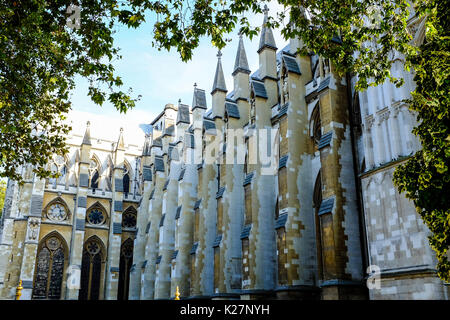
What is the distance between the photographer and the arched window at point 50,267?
32938 millimetres

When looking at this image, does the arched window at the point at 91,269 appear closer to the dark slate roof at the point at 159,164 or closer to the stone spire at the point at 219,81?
the dark slate roof at the point at 159,164

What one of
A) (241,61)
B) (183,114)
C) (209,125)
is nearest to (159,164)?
(183,114)

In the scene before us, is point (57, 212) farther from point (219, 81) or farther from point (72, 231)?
point (219, 81)

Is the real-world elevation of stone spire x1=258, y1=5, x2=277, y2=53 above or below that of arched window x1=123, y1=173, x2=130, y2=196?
above

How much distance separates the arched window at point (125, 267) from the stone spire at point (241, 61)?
19.5 meters

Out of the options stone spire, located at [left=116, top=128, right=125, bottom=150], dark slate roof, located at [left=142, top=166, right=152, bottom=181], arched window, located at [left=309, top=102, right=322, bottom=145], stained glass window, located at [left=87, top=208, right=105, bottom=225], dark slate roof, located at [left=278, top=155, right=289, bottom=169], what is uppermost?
stone spire, located at [left=116, top=128, right=125, bottom=150]

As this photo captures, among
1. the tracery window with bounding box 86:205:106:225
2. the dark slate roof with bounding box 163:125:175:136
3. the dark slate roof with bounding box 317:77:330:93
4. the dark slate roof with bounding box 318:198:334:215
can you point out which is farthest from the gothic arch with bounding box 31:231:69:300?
the dark slate roof with bounding box 317:77:330:93

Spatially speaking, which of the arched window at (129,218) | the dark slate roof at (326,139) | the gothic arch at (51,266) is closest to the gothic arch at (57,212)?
the gothic arch at (51,266)

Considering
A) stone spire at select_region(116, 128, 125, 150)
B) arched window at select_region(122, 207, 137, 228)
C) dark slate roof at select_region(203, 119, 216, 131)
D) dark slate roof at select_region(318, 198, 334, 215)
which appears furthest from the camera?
stone spire at select_region(116, 128, 125, 150)

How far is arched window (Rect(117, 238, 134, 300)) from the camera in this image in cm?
3631

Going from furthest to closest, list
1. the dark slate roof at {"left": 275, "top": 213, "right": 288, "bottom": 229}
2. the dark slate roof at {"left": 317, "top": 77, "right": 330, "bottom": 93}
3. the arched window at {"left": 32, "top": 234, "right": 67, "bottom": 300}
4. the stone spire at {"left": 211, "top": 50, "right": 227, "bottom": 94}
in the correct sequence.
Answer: the arched window at {"left": 32, "top": 234, "right": 67, "bottom": 300}, the stone spire at {"left": 211, "top": 50, "right": 227, "bottom": 94}, the dark slate roof at {"left": 275, "top": 213, "right": 288, "bottom": 229}, the dark slate roof at {"left": 317, "top": 77, "right": 330, "bottom": 93}

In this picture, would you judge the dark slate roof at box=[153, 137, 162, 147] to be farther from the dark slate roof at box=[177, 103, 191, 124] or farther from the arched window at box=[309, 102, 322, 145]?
the arched window at box=[309, 102, 322, 145]

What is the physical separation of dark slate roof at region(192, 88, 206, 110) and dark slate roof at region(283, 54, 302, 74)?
498 inches
